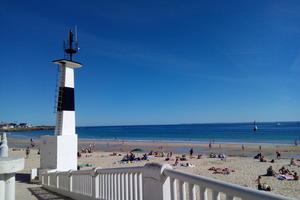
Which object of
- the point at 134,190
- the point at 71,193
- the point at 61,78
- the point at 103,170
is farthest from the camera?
the point at 61,78

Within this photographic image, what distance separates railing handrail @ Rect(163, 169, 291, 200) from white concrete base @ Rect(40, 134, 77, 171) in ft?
24.4

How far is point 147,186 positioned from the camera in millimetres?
3164

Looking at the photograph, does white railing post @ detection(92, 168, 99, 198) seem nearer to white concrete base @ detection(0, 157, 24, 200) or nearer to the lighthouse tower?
white concrete base @ detection(0, 157, 24, 200)

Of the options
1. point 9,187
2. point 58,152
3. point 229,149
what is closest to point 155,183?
point 9,187

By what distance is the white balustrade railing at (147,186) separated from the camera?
2.02 meters

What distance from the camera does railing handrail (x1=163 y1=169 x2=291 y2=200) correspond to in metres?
1.67

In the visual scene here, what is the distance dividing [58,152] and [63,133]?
76 cm

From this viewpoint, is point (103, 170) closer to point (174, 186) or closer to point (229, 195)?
point (174, 186)

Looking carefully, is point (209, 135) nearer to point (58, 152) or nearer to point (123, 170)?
point (58, 152)

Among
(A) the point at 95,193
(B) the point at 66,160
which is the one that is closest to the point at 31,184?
(B) the point at 66,160

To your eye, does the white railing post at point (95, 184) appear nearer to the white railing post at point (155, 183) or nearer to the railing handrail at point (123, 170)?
the railing handrail at point (123, 170)

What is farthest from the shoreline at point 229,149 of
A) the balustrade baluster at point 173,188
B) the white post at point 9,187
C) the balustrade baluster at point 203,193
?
the white post at point 9,187

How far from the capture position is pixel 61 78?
33.6 ft

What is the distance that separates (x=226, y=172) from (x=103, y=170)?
12.4 metres
